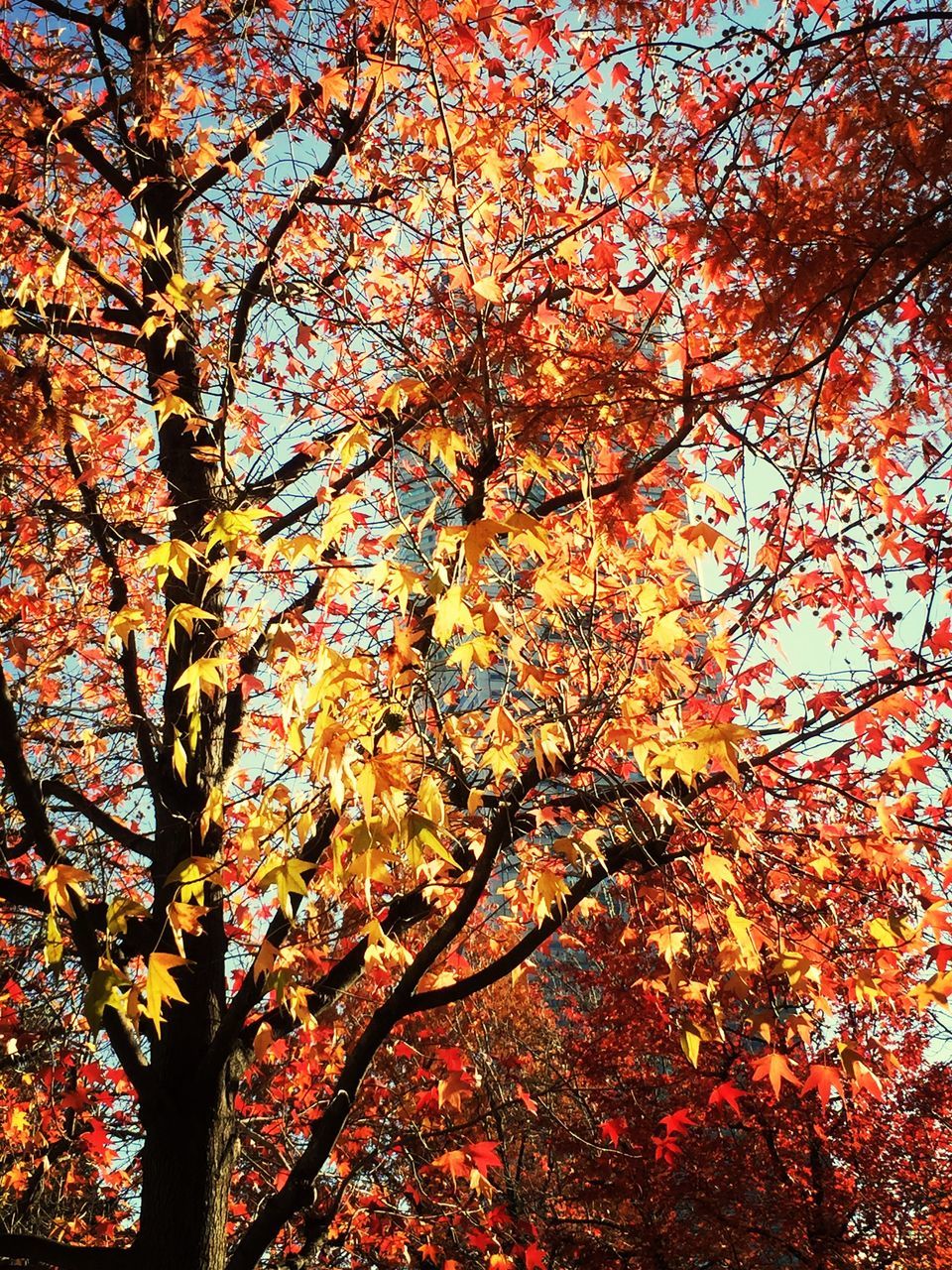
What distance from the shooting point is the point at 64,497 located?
A: 17.6ft

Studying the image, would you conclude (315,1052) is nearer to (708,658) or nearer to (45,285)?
(708,658)

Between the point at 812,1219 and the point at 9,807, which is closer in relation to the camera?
the point at 9,807

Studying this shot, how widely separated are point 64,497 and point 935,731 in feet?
17.0

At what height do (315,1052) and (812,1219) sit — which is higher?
(315,1052)

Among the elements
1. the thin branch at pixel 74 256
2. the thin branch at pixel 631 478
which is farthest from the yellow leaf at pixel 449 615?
the thin branch at pixel 74 256

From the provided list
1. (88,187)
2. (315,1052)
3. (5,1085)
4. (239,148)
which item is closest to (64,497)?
(88,187)

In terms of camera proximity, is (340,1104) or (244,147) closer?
(340,1104)

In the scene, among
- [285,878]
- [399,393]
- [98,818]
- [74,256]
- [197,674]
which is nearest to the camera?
[285,878]

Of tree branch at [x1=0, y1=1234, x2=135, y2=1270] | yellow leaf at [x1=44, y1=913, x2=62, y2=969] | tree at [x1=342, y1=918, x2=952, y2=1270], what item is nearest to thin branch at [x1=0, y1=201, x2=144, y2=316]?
yellow leaf at [x1=44, y1=913, x2=62, y2=969]

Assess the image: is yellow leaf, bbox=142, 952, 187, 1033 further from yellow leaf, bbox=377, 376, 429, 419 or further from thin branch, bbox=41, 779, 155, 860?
yellow leaf, bbox=377, 376, 429, 419

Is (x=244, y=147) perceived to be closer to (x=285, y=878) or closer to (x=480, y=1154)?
(x=285, y=878)

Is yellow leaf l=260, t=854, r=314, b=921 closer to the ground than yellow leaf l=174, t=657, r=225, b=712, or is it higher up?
closer to the ground

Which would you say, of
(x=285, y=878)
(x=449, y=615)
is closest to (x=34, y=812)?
(x=285, y=878)

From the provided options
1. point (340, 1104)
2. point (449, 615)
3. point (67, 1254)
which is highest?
point (449, 615)
